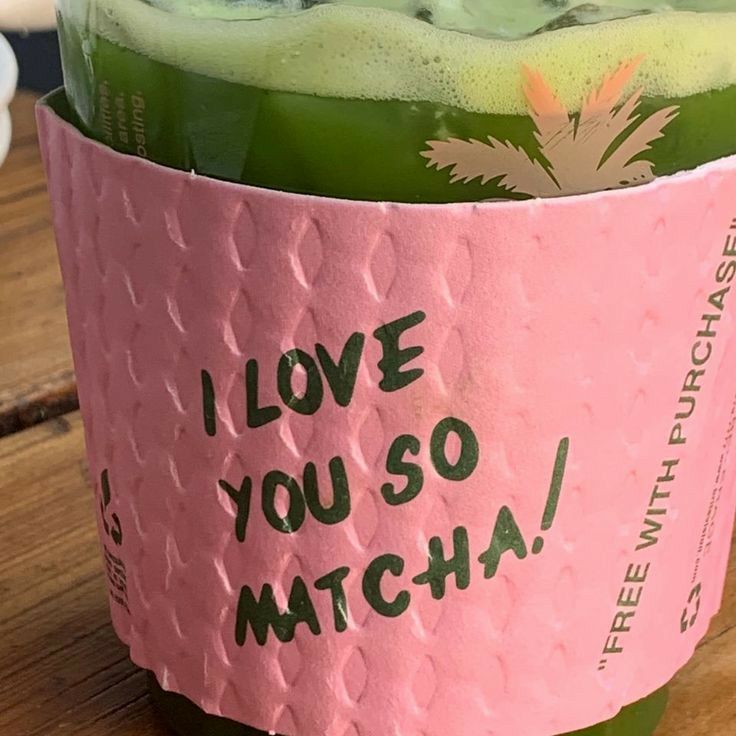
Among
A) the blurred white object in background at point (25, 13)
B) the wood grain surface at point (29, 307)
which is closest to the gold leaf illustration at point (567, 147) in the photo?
the wood grain surface at point (29, 307)

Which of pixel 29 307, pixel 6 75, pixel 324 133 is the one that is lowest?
pixel 29 307

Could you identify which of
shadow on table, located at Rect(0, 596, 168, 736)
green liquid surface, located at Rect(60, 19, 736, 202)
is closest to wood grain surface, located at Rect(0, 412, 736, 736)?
shadow on table, located at Rect(0, 596, 168, 736)

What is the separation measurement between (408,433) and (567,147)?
8cm

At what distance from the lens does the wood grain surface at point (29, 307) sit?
1.79 feet

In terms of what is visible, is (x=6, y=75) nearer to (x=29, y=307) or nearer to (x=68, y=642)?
(x=29, y=307)

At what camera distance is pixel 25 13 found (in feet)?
2.17

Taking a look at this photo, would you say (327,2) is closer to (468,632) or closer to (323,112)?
(323,112)

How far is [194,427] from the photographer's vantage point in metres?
0.31

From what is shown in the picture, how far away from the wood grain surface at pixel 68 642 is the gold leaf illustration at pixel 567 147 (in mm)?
189

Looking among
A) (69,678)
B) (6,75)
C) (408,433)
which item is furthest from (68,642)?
(6,75)

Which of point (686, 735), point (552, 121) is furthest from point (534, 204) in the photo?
point (686, 735)

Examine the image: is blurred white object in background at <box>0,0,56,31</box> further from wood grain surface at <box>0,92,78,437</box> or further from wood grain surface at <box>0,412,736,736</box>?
wood grain surface at <box>0,412,736,736</box>

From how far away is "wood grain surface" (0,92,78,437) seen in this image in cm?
55

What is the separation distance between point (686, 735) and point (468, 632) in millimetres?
100
